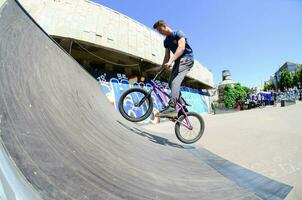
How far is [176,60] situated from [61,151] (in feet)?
10.7

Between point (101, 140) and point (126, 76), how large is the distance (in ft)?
53.9

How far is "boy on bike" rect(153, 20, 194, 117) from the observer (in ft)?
14.6

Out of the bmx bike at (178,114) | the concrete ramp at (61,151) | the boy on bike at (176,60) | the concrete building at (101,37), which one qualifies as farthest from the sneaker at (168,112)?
the concrete building at (101,37)

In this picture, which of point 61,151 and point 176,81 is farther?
point 176,81

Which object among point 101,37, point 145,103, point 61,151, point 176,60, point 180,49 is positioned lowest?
point 61,151

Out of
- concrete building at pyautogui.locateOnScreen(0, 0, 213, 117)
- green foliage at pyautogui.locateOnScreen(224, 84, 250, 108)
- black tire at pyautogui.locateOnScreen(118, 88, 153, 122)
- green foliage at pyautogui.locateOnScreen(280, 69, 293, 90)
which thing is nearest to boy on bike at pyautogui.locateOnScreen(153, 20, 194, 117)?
black tire at pyautogui.locateOnScreen(118, 88, 153, 122)

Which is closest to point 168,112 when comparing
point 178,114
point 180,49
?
point 178,114

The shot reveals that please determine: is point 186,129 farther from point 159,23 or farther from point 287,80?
point 287,80

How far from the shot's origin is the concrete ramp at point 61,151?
49.6 inches

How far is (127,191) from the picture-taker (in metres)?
1.61

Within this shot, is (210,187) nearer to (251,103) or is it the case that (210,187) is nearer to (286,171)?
(286,171)

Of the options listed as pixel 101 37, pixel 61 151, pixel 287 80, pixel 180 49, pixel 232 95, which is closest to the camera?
pixel 61 151

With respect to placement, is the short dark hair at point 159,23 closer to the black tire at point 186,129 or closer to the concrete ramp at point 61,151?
the black tire at point 186,129

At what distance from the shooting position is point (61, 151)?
5.24ft
